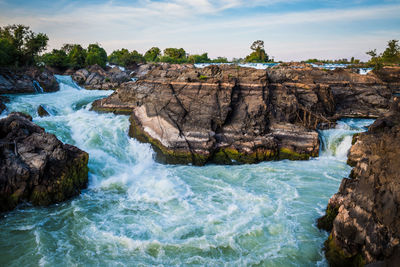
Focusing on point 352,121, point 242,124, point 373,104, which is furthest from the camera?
point 373,104

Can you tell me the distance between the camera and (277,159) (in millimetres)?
14492

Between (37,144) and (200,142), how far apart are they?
7.34 m

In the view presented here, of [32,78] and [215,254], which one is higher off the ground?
[32,78]

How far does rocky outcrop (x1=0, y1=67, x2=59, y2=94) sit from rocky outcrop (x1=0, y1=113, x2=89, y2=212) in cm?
1520

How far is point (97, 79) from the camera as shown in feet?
115

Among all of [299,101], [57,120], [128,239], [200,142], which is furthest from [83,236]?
[299,101]

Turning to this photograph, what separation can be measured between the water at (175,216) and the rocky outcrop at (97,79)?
19104 millimetres

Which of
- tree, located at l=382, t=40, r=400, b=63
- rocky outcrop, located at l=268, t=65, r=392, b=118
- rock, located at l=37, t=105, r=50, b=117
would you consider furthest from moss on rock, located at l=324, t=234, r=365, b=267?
tree, located at l=382, t=40, r=400, b=63

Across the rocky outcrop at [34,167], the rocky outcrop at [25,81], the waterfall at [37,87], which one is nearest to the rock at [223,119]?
the rocky outcrop at [34,167]

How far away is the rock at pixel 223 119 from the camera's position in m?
14.1

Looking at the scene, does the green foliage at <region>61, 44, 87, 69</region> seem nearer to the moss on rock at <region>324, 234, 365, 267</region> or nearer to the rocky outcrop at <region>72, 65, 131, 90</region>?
the rocky outcrop at <region>72, 65, 131, 90</region>

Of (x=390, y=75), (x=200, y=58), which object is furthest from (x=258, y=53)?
(x=390, y=75)

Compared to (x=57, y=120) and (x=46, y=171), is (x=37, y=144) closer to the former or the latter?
(x=46, y=171)

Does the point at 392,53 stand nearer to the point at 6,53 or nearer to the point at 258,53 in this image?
the point at 258,53
